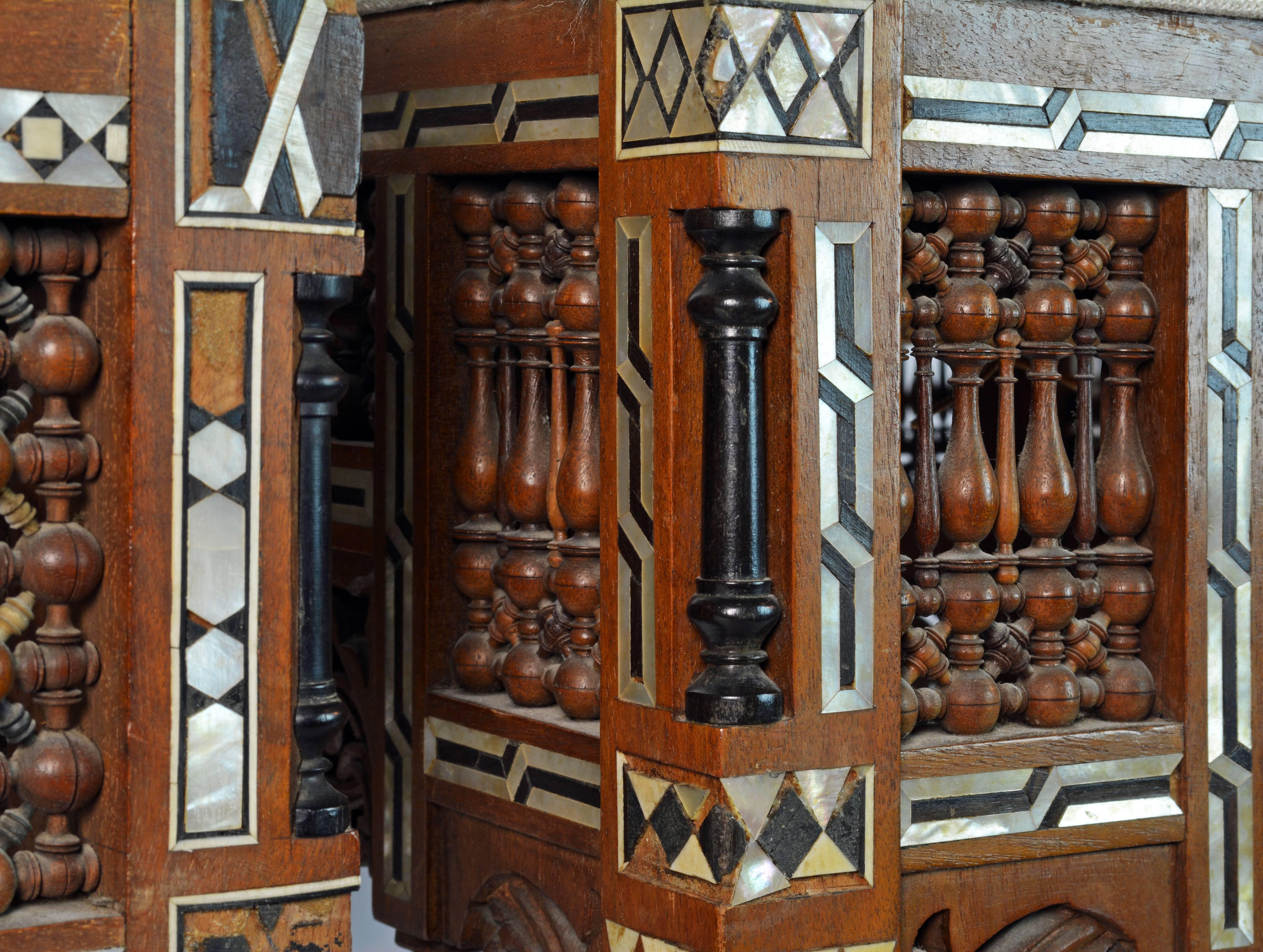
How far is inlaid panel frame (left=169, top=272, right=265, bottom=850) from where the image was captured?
6.11 feet

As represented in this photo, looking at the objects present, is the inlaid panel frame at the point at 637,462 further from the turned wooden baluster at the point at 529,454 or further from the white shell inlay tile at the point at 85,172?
the white shell inlay tile at the point at 85,172

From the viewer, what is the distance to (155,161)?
1.84 meters

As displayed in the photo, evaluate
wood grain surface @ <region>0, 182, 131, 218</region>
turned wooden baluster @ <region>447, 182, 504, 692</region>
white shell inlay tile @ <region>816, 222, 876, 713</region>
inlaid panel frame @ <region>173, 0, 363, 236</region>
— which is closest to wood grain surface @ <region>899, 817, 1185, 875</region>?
white shell inlay tile @ <region>816, 222, 876, 713</region>

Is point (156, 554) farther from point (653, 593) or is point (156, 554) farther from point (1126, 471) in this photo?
point (1126, 471)

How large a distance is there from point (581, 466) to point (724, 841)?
56cm

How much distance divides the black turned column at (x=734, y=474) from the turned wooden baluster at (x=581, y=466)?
316 mm

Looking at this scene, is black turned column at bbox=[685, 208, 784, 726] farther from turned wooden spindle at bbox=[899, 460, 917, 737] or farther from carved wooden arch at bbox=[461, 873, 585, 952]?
carved wooden arch at bbox=[461, 873, 585, 952]

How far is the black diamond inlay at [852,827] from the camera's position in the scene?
6.86 ft

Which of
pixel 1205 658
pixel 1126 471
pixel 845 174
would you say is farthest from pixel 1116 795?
pixel 845 174

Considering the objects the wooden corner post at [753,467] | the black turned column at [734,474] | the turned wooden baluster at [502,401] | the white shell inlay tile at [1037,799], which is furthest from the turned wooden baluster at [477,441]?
the white shell inlay tile at [1037,799]

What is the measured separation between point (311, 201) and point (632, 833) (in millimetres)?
821

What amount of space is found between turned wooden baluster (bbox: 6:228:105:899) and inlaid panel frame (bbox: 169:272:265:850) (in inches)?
3.9

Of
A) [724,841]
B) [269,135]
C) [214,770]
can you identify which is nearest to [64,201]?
[269,135]

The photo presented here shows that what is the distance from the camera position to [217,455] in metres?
1.88
